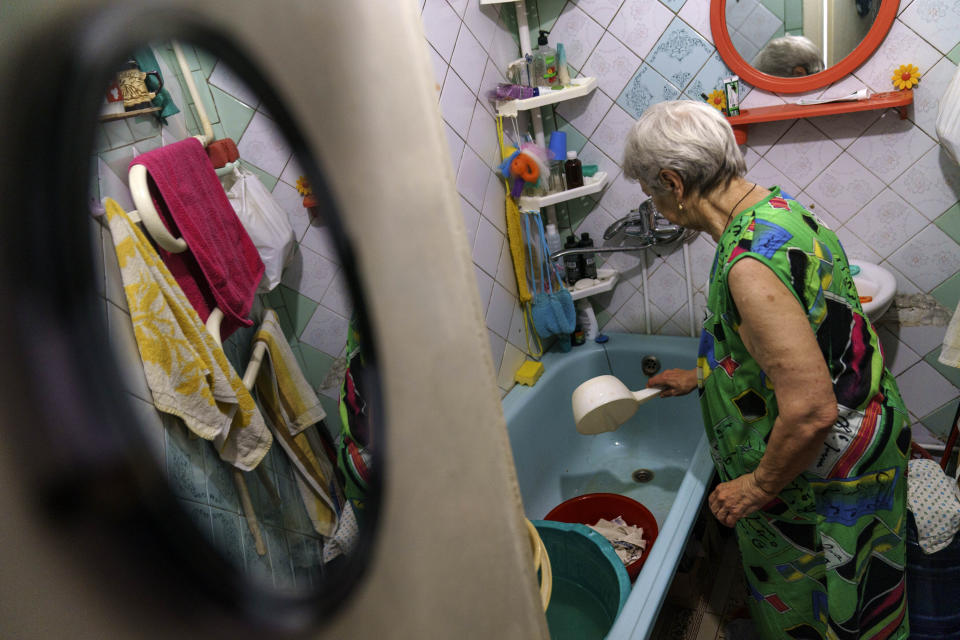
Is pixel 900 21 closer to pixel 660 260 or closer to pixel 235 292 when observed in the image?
pixel 660 260

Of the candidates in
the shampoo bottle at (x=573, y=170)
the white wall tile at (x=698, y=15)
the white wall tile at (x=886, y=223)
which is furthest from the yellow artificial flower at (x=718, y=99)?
the white wall tile at (x=886, y=223)

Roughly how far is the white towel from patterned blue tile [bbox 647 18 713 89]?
1.09 metres

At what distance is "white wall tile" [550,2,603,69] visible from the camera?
2.08m

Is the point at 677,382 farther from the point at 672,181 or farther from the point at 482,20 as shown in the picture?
the point at 482,20

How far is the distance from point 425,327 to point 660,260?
2129mm

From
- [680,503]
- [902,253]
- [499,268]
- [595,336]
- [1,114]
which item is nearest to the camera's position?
[1,114]

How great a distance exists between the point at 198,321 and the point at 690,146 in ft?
3.57

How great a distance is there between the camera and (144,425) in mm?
215

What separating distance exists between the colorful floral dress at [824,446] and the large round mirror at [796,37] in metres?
1.01

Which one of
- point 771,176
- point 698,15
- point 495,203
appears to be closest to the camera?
point 698,15

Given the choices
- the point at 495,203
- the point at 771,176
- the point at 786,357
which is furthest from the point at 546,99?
the point at 786,357

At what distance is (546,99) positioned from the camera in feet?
6.53

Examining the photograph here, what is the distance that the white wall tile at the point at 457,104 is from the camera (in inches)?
72.7

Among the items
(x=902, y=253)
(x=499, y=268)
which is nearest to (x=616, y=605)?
(x=499, y=268)
